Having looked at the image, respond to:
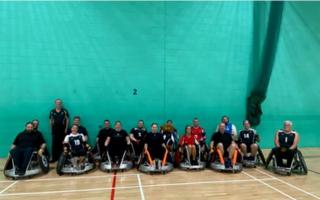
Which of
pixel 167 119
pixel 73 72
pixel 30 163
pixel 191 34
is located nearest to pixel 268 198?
pixel 167 119

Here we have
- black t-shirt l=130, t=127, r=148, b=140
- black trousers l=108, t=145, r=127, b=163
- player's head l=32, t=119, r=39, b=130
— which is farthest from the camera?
black t-shirt l=130, t=127, r=148, b=140

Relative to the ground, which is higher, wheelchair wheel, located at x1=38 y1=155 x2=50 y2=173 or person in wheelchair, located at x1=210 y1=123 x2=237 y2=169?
person in wheelchair, located at x1=210 y1=123 x2=237 y2=169

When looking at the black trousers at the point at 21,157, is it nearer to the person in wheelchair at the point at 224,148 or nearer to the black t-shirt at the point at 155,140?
the black t-shirt at the point at 155,140

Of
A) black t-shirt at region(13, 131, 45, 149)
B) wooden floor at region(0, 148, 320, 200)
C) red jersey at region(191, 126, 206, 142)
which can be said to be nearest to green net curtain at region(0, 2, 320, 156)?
red jersey at region(191, 126, 206, 142)

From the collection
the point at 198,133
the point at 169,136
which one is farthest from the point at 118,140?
the point at 198,133

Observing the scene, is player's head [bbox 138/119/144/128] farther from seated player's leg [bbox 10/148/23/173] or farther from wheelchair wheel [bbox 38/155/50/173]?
seated player's leg [bbox 10/148/23/173]

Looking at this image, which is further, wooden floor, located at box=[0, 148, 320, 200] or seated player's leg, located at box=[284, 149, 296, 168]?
seated player's leg, located at box=[284, 149, 296, 168]

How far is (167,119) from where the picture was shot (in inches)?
299

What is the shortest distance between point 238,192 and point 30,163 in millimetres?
4088

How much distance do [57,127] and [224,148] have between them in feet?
13.6

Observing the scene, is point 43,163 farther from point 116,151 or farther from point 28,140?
point 116,151

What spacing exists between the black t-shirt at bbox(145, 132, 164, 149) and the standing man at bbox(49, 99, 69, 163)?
7.43 feet

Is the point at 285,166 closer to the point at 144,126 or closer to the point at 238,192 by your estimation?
the point at 238,192

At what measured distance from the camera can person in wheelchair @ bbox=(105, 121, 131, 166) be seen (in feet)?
19.4
